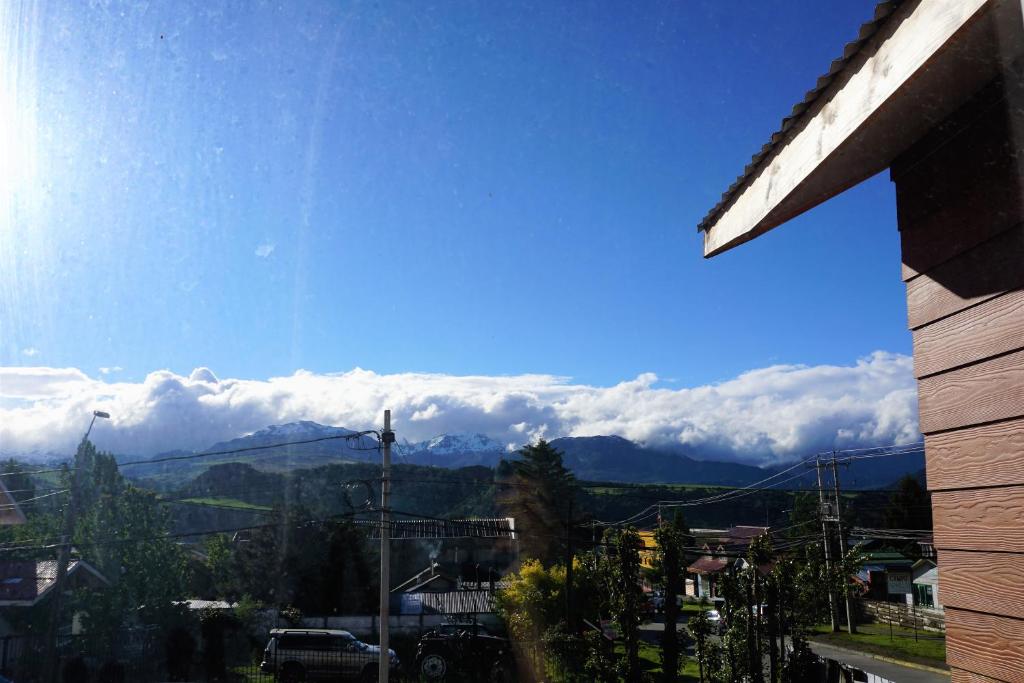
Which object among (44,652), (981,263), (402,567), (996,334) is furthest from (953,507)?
(402,567)

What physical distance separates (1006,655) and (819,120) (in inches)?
67.7

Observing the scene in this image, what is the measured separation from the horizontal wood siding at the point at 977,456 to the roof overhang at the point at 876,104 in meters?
0.96

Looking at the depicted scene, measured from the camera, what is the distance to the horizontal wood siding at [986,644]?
210 cm

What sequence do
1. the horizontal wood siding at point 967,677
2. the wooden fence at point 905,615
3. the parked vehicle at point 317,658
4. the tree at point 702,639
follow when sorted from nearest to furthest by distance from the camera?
1. the horizontal wood siding at point 967,677
2. the tree at point 702,639
3. the parked vehicle at point 317,658
4. the wooden fence at point 905,615

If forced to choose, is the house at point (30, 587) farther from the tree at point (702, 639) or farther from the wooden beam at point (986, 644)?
the wooden beam at point (986, 644)

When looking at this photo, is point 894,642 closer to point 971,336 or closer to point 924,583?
point 924,583

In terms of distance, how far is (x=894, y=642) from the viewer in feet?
101

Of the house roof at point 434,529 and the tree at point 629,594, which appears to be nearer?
the tree at point 629,594

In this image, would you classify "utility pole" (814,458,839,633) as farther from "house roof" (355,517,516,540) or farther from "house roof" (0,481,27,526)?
"house roof" (0,481,27,526)

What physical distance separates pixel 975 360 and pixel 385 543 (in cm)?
1587

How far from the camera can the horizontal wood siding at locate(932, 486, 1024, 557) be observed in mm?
2078

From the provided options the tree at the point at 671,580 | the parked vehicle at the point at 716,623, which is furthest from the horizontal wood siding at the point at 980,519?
the parked vehicle at the point at 716,623

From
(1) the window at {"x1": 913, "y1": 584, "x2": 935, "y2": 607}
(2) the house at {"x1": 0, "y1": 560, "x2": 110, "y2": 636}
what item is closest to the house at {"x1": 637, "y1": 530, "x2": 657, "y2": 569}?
(2) the house at {"x1": 0, "y1": 560, "x2": 110, "y2": 636}

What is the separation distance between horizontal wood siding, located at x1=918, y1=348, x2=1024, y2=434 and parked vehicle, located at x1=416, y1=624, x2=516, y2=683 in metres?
18.7
